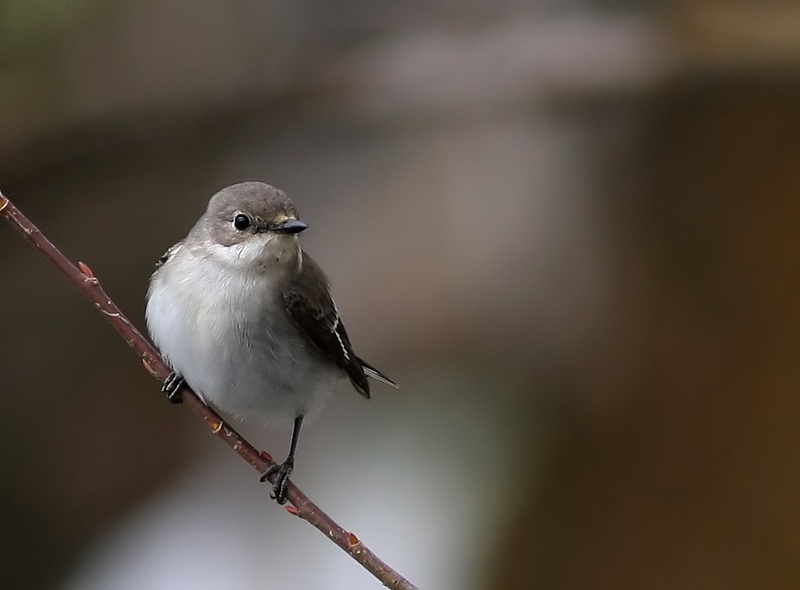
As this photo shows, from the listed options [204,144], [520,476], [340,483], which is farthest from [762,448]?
[204,144]

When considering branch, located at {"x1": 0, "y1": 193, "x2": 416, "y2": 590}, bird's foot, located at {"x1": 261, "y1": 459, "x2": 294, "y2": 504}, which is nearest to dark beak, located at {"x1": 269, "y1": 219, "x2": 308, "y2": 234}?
branch, located at {"x1": 0, "y1": 193, "x2": 416, "y2": 590}

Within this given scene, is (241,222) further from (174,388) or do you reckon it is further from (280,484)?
(280,484)

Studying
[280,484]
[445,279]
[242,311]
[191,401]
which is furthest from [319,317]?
[445,279]

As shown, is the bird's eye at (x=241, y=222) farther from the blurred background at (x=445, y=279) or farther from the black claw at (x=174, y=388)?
the blurred background at (x=445, y=279)

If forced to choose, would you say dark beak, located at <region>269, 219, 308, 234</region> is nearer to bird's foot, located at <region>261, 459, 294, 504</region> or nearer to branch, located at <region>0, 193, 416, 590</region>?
branch, located at <region>0, 193, 416, 590</region>

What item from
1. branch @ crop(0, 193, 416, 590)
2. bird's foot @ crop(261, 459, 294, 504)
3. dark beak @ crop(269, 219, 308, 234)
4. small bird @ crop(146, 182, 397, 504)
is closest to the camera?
branch @ crop(0, 193, 416, 590)

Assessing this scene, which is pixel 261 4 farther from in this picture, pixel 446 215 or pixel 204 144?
pixel 446 215

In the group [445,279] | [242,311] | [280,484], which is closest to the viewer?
[242,311]
